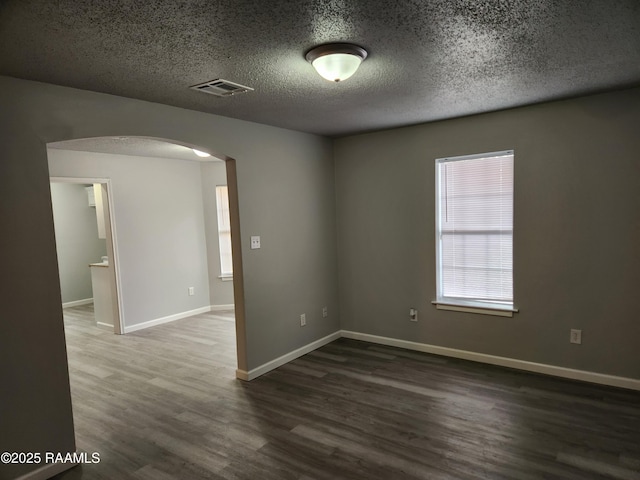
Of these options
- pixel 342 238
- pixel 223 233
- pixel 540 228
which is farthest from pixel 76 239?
pixel 540 228

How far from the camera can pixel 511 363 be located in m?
3.85

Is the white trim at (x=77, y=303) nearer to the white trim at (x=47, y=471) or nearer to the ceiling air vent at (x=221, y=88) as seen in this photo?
the white trim at (x=47, y=471)

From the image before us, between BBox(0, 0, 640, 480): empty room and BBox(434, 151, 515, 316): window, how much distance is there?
0.07 feet

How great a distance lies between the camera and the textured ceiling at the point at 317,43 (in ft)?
5.61

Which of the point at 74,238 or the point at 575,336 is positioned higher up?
the point at 74,238

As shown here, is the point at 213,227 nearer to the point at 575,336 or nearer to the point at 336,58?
the point at 336,58

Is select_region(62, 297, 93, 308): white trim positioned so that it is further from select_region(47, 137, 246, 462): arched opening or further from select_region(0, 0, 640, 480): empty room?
select_region(0, 0, 640, 480): empty room

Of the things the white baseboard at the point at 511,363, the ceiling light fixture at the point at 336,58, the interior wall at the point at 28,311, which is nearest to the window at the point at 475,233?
the white baseboard at the point at 511,363

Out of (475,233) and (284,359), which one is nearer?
(475,233)

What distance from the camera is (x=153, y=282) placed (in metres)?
5.88

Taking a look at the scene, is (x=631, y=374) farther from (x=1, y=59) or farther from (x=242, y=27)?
(x=1, y=59)

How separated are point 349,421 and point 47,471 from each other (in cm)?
195

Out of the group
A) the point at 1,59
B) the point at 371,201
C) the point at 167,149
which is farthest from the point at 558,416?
the point at 167,149

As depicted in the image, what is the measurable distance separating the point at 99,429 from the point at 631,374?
4.22m
